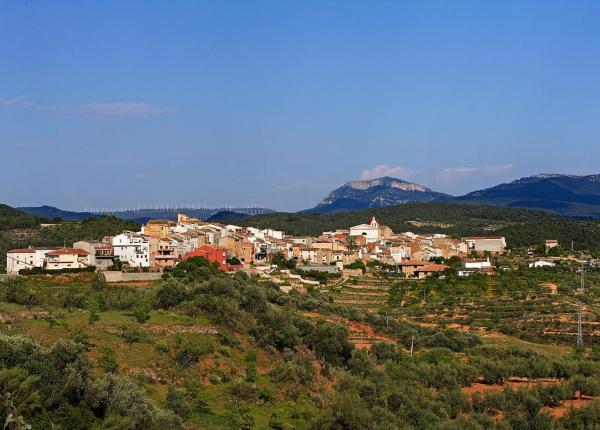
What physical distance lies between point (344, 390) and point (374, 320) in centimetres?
1915

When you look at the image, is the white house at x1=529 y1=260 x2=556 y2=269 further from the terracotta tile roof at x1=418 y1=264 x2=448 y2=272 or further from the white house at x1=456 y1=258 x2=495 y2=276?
the terracotta tile roof at x1=418 y1=264 x2=448 y2=272

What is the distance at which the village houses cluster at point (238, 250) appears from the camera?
59656 mm

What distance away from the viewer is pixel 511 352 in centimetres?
3722

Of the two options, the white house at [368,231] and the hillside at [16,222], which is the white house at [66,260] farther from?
the white house at [368,231]

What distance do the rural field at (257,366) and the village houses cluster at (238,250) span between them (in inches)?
458

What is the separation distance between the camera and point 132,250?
63.4m

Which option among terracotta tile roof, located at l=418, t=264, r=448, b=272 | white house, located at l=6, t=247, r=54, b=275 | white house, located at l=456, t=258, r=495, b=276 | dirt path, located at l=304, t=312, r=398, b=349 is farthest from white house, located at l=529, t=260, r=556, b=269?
white house, located at l=6, t=247, r=54, b=275

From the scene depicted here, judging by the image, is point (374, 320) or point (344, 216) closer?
point (374, 320)

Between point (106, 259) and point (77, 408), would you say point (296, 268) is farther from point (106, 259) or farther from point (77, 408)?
point (77, 408)

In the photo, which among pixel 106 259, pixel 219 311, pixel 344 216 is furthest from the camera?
pixel 344 216

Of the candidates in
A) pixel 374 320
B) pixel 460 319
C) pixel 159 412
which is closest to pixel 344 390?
pixel 159 412

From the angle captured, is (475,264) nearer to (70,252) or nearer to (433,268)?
(433,268)

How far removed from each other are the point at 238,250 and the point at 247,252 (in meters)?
0.85

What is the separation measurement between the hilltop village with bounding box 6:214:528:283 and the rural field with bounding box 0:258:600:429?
11.1 m
